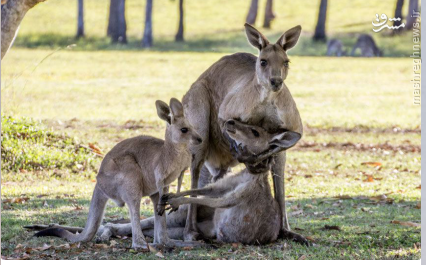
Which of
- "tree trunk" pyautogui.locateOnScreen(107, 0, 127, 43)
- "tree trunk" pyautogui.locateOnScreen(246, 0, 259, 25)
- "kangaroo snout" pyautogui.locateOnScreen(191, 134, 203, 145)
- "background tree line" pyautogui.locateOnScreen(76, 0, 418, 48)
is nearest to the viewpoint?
"kangaroo snout" pyautogui.locateOnScreen(191, 134, 203, 145)

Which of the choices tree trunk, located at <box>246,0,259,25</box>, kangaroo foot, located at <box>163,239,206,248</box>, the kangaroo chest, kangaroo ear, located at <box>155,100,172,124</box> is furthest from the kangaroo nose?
tree trunk, located at <box>246,0,259,25</box>

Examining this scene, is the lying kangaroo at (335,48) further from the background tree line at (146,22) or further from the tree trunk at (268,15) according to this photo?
the tree trunk at (268,15)

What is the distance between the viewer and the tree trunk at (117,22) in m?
30.1

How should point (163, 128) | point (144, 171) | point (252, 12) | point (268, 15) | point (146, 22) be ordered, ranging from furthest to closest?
point (252, 12) → point (268, 15) → point (146, 22) → point (163, 128) → point (144, 171)

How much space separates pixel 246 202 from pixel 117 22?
26.1 metres

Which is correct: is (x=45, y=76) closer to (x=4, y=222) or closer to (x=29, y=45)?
(x=29, y=45)

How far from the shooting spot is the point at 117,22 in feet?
101

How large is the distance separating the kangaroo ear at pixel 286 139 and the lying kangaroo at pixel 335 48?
22328 mm

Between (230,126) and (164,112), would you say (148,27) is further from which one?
(164,112)

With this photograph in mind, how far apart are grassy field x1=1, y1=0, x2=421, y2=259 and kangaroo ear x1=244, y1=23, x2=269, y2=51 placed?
5.24 feet

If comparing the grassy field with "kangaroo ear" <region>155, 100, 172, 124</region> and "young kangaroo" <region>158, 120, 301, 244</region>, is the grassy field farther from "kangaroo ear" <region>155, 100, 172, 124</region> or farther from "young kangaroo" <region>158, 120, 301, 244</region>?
"kangaroo ear" <region>155, 100, 172, 124</region>

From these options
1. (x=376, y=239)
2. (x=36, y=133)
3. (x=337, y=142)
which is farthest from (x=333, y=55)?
(x=376, y=239)

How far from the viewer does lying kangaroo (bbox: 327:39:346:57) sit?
89.4 feet

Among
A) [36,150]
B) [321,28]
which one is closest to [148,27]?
[321,28]
